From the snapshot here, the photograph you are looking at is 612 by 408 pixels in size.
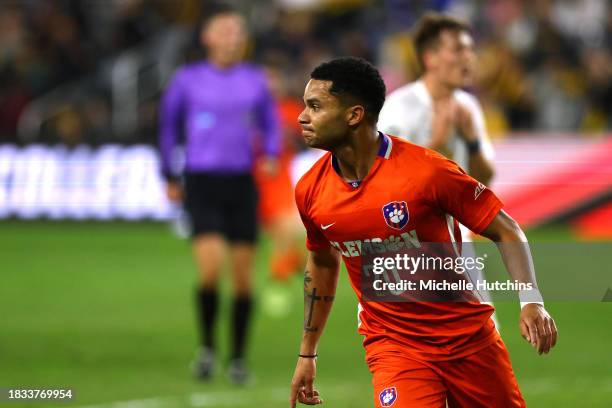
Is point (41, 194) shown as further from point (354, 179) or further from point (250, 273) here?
point (354, 179)

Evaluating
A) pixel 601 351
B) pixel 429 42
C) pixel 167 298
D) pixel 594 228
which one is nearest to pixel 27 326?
pixel 167 298

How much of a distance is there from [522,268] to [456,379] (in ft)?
1.99

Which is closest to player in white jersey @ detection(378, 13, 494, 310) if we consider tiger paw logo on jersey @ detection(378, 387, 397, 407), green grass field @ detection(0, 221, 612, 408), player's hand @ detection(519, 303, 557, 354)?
green grass field @ detection(0, 221, 612, 408)

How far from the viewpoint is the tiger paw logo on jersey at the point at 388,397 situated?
518cm

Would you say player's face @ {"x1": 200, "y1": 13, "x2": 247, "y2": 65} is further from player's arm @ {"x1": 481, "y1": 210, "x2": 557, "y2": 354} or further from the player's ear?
player's arm @ {"x1": 481, "y1": 210, "x2": 557, "y2": 354}

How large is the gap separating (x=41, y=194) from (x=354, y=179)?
14538 mm

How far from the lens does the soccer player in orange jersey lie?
5.16m

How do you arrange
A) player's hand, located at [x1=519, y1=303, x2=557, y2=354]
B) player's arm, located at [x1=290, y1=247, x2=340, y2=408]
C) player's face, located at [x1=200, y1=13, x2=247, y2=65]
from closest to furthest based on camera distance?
player's hand, located at [x1=519, y1=303, x2=557, y2=354] < player's arm, located at [x1=290, y1=247, x2=340, y2=408] < player's face, located at [x1=200, y1=13, x2=247, y2=65]

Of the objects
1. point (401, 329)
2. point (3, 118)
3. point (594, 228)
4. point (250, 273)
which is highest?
point (3, 118)

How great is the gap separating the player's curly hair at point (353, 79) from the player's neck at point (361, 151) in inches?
3.0

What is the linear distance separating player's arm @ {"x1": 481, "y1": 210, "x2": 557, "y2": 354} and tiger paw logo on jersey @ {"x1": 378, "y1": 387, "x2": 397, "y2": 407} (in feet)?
2.05

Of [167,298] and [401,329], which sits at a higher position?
[167,298]

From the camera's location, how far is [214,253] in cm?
961

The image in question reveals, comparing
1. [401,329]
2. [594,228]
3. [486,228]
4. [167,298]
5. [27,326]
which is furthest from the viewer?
[594,228]
